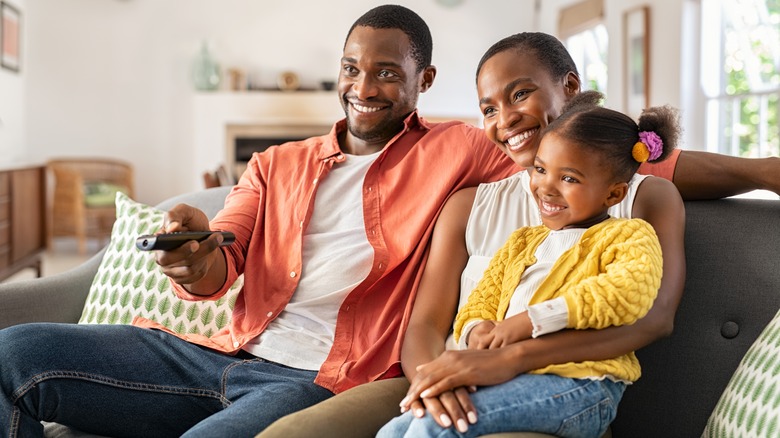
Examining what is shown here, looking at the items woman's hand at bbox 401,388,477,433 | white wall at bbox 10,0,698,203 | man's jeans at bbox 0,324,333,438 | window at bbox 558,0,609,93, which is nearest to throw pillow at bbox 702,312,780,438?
woman's hand at bbox 401,388,477,433

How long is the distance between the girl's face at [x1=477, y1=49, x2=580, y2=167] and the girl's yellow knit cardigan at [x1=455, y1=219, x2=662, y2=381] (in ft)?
0.76

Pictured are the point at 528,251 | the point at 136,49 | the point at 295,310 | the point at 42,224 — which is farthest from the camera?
the point at 136,49

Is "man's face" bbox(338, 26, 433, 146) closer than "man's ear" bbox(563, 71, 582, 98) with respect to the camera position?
No

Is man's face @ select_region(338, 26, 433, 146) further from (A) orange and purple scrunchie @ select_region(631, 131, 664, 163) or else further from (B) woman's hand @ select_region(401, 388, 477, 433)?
(B) woman's hand @ select_region(401, 388, 477, 433)

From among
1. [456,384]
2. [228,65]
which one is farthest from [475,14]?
[456,384]

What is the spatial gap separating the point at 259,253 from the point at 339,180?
0.81 ft

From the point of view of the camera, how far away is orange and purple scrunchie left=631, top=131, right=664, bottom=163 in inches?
55.4

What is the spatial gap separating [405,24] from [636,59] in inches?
203

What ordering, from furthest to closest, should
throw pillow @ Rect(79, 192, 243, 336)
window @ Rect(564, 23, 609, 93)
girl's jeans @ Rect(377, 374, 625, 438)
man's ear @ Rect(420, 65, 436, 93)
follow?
1. window @ Rect(564, 23, 609, 93)
2. man's ear @ Rect(420, 65, 436, 93)
3. throw pillow @ Rect(79, 192, 243, 336)
4. girl's jeans @ Rect(377, 374, 625, 438)

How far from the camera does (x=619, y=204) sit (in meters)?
1.51

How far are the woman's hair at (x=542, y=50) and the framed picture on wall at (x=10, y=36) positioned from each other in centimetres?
676

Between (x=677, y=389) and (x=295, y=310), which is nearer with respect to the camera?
(x=677, y=389)

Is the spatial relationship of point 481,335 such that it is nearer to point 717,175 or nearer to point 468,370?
point 468,370

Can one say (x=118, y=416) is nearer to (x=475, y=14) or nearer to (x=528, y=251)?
(x=528, y=251)
